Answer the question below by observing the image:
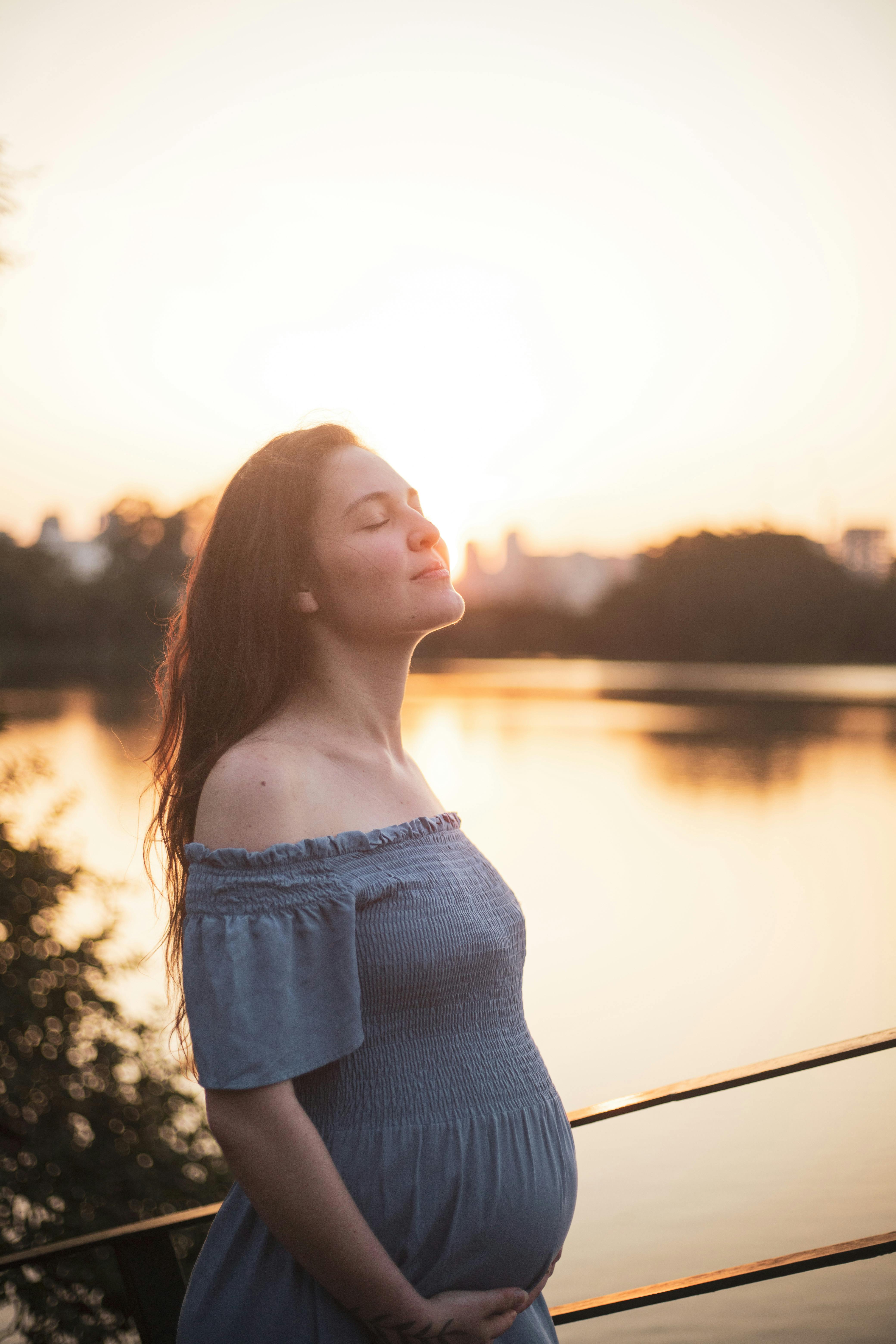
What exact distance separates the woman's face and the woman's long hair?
0.07 feet

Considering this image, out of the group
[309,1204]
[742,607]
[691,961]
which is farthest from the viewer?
[742,607]

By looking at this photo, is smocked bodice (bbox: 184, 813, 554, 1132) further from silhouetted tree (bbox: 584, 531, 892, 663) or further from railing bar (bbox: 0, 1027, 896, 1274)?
silhouetted tree (bbox: 584, 531, 892, 663)

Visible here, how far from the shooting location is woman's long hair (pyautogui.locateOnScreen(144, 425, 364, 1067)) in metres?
1.27

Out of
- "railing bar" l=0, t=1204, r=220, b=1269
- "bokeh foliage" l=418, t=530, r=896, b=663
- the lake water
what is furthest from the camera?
"bokeh foliage" l=418, t=530, r=896, b=663

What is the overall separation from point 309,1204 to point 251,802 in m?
0.38

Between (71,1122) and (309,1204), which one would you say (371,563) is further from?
(71,1122)

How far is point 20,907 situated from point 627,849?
17028mm

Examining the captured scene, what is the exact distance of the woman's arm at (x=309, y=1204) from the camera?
1.00 m

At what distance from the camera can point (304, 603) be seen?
1.29 m

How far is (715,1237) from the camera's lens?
713cm

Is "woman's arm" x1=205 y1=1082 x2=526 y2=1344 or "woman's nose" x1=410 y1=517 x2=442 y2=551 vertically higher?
"woman's nose" x1=410 y1=517 x2=442 y2=551

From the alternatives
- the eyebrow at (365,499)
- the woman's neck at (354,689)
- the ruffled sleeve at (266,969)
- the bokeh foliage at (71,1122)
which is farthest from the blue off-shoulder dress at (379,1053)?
the bokeh foliage at (71,1122)

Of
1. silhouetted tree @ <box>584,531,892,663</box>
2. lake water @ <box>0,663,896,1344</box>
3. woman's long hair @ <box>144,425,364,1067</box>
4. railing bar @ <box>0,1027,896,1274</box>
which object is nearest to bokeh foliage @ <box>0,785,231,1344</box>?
lake water @ <box>0,663,896,1344</box>

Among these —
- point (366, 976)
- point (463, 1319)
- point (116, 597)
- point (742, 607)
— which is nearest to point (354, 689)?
point (366, 976)
